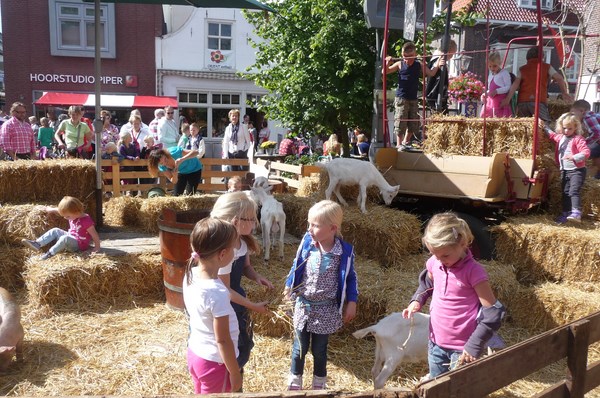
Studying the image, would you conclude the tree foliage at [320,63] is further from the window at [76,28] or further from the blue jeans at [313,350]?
the blue jeans at [313,350]

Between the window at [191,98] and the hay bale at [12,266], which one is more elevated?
the window at [191,98]

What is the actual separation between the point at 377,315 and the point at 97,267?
9.72 ft

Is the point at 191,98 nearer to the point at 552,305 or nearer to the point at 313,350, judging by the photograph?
the point at 552,305

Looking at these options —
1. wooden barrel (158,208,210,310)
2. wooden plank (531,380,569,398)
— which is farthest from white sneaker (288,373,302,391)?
wooden barrel (158,208,210,310)

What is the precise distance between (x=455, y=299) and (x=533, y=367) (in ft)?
2.00

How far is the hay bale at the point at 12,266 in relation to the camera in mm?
6449

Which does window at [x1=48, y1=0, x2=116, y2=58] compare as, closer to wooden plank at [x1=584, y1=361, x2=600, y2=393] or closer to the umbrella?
the umbrella

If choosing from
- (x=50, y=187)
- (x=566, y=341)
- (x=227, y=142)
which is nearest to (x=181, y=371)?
(x=566, y=341)

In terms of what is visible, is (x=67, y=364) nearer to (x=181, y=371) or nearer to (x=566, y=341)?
(x=181, y=371)

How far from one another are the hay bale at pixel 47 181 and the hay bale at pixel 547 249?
5684 mm

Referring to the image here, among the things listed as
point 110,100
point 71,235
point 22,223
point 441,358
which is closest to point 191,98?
point 110,100

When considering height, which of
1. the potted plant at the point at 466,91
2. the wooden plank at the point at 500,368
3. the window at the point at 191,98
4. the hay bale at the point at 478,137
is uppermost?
the window at the point at 191,98

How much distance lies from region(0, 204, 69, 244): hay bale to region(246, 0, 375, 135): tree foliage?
25.9 feet

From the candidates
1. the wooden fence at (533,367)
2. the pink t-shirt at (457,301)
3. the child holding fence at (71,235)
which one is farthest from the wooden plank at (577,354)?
the child holding fence at (71,235)
